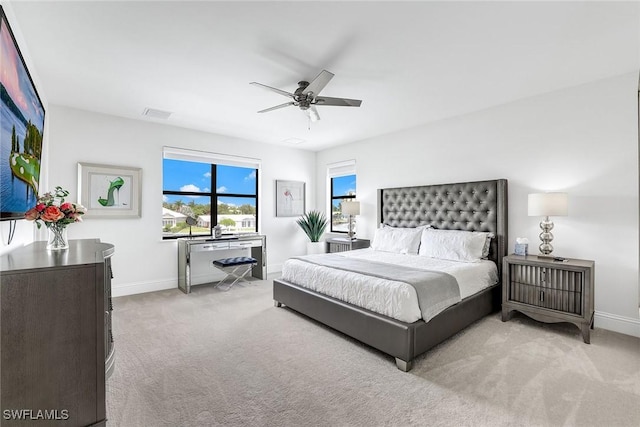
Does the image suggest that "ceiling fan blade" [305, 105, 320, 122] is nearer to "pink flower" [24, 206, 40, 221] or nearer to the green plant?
"pink flower" [24, 206, 40, 221]

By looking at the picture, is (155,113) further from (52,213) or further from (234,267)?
(52,213)

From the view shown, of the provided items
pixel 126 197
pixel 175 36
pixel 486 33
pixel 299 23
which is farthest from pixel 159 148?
pixel 486 33

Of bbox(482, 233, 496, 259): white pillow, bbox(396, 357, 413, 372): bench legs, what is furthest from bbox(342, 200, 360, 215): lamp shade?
bbox(396, 357, 413, 372): bench legs

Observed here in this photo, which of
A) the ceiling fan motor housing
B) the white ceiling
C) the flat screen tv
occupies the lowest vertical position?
the flat screen tv

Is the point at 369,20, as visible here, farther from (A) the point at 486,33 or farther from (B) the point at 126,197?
(B) the point at 126,197

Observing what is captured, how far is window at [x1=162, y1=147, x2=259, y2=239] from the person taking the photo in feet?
16.4

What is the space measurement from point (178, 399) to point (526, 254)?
148 inches

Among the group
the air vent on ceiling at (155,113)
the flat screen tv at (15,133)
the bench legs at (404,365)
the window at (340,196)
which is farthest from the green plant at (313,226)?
the flat screen tv at (15,133)

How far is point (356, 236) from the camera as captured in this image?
5918 mm

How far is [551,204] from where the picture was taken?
3.17 meters

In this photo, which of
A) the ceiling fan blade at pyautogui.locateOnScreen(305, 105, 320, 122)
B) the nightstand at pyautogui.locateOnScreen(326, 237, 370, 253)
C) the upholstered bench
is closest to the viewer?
the ceiling fan blade at pyautogui.locateOnScreen(305, 105, 320, 122)

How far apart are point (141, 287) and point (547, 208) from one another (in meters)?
5.50

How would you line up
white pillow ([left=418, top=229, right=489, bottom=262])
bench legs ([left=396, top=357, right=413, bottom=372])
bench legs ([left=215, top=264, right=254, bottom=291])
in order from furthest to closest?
bench legs ([left=215, top=264, right=254, bottom=291])
white pillow ([left=418, top=229, right=489, bottom=262])
bench legs ([left=396, top=357, right=413, bottom=372])

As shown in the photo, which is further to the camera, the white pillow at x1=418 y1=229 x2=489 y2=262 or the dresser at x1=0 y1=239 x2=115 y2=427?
the white pillow at x1=418 y1=229 x2=489 y2=262
